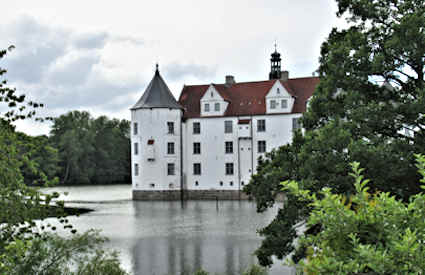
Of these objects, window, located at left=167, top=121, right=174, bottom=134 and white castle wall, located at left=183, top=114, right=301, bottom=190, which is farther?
window, located at left=167, top=121, right=174, bottom=134

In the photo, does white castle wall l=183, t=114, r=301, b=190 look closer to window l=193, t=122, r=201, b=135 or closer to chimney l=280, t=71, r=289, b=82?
window l=193, t=122, r=201, b=135

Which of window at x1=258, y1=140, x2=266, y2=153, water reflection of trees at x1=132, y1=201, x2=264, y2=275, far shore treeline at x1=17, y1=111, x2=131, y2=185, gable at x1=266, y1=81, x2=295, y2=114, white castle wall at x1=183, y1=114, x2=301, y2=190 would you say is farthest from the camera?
far shore treeline at x1=17, y1=111, x2=131, y2=185

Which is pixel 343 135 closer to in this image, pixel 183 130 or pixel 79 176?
pixel 183 130

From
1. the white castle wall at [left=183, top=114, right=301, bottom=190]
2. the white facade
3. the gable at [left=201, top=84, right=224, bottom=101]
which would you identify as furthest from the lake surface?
the gable at [left=201, top=84, right=224, bottom=101]

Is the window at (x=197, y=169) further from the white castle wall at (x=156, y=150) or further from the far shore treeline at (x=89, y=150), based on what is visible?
the far shore treeline at (x=89, y=150)

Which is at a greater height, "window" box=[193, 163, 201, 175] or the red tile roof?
the red tile roof

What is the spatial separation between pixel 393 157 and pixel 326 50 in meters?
3.56

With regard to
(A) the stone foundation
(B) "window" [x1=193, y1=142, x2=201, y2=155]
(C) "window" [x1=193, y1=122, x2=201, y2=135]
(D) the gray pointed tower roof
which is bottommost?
(A) the stone foundation

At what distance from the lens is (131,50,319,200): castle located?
39.4 metres

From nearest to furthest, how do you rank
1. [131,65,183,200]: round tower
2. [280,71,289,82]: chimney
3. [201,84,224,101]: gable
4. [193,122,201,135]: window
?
[131,65,183,200]: round tower, [201,84,224,101]: gable, [193,122,201,135]: window, [280,71,289,82]: chimney

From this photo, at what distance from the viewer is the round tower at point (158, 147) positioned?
39719mm

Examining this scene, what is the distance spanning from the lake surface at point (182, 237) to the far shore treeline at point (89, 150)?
4450 centimetres

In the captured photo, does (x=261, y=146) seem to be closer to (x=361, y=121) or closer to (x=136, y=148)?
(x=136, y=148)

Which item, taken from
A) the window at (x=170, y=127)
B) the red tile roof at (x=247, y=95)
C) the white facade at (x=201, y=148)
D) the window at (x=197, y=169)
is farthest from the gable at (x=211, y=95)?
the window at (x=197, y=169)
